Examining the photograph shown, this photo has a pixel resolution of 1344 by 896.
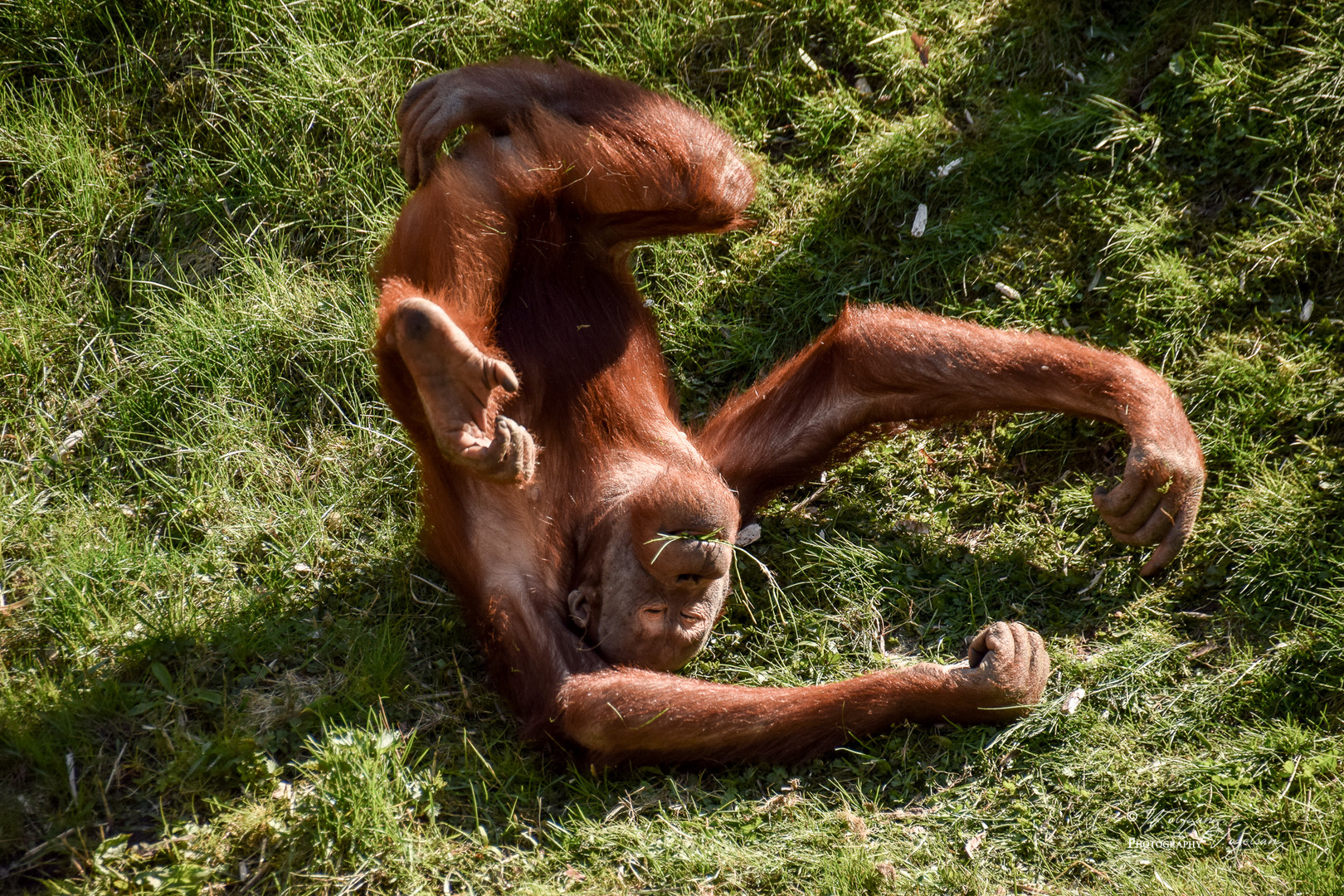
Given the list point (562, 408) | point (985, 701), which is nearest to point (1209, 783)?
point (985, 701)

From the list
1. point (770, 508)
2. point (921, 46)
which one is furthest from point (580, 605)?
point (921, 46)

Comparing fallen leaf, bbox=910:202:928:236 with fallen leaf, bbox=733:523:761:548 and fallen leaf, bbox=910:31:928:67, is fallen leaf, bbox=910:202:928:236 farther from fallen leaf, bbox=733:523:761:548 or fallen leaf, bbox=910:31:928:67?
fallen leaf, bbox=733:523:761:548

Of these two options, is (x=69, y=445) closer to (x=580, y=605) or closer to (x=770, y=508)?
(x=580, y=605)

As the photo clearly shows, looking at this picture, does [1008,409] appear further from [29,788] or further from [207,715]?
[29,788]

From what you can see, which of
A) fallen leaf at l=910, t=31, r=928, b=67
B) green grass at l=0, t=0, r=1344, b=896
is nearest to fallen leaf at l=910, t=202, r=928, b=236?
green grass at l=0, t=0, r=1344, b=896

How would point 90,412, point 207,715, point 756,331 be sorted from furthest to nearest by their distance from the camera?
point 756,331, point 90,412, point 207,715

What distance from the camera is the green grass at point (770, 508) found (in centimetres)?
348

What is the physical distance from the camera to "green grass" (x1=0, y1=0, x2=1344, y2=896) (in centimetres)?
348

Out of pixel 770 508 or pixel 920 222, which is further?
pixel 920 222

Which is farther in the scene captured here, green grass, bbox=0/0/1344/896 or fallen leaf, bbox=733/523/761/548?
fallen leaf, bbox=733/523/761/548

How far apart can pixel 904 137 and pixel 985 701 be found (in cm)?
250

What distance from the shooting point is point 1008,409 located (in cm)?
411

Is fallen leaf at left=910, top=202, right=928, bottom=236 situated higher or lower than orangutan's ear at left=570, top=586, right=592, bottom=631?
higher

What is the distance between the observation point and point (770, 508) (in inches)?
178
